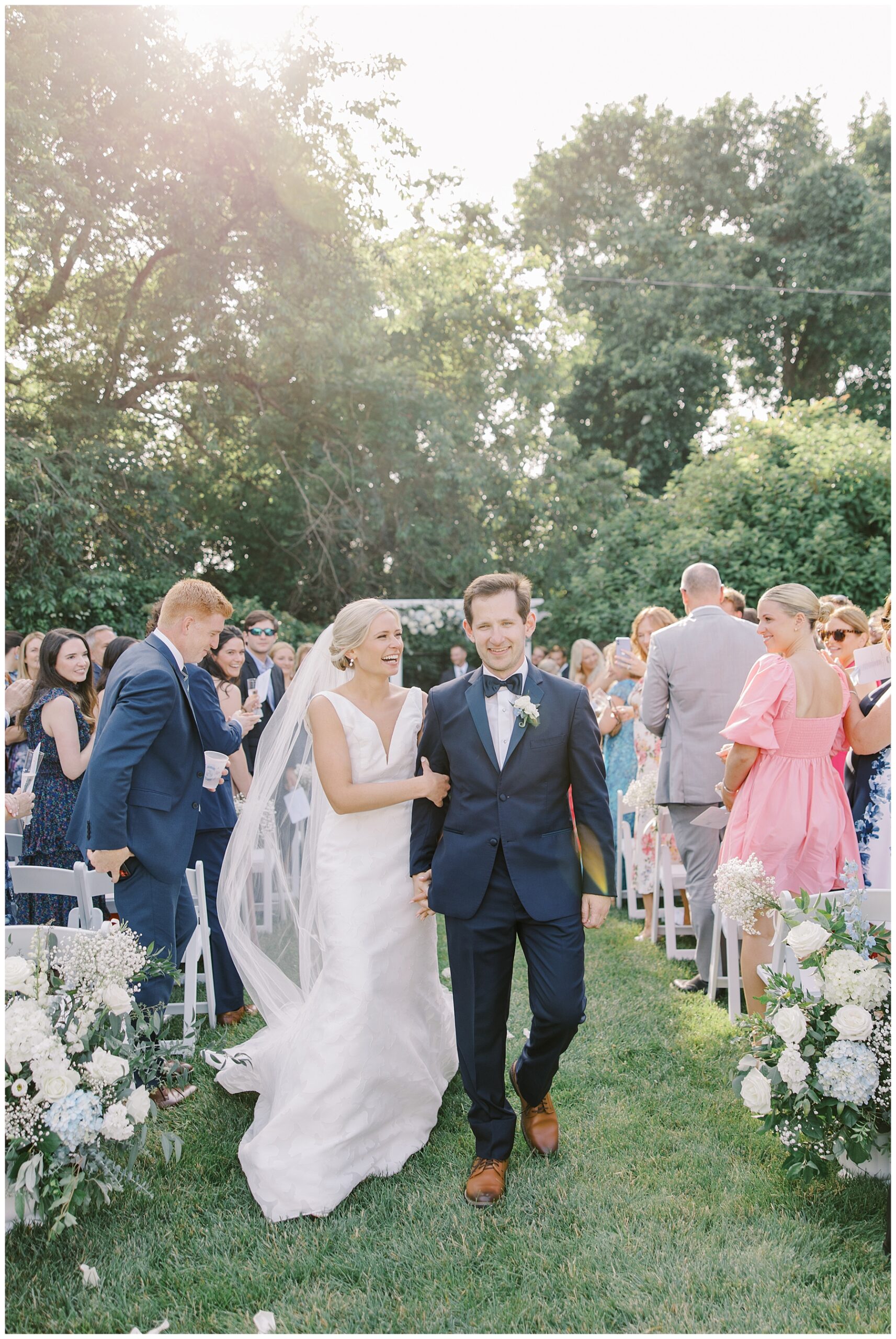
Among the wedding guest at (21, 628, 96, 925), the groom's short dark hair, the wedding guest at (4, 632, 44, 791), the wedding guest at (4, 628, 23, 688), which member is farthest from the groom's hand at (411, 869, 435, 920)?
the wedding guest at (4, 628, 23, 688)

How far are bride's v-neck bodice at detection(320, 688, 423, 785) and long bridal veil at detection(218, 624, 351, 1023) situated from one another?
0.35 m

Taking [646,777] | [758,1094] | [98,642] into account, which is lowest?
[758,1094]

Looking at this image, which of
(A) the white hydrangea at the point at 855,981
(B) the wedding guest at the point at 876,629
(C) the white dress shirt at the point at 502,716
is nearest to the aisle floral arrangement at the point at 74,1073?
(C) the white dress shirt at the point at 502,716

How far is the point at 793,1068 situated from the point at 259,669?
6.01 meters

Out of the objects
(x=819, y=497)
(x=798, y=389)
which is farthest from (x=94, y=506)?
(x=798, y=389)

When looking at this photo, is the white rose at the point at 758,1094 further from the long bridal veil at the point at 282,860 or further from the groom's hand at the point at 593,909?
the long bridal veil at the point at 282,860

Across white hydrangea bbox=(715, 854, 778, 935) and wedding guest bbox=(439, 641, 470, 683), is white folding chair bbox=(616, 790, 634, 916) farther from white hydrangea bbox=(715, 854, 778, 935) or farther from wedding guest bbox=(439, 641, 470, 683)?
wedding guest bbox=(439, 641, 470, 683)

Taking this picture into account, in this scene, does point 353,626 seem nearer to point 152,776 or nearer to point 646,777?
point 152,776

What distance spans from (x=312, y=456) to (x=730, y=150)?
15446 millimetres

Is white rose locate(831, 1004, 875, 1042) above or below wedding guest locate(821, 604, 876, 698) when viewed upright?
below

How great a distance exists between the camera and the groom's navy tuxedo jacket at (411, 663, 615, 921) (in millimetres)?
3385

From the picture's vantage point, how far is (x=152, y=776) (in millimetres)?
4129

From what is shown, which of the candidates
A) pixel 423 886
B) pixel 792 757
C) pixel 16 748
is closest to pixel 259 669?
pixel 16 748

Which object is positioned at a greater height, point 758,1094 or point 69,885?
point 69,885
